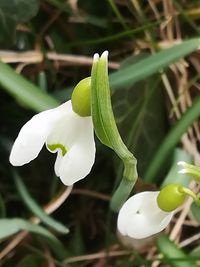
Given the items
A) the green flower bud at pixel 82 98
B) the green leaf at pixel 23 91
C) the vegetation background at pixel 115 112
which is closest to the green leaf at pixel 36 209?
the vegetation background at pixel 115 112

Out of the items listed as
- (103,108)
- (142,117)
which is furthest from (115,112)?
(103,108)

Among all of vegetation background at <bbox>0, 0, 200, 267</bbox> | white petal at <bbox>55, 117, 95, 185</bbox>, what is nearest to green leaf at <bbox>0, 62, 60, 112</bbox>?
vegetation background at <bbox>0, 0, 200, 267</bbox>

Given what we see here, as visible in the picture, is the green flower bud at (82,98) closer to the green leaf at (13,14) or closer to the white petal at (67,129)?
the white petal at (67,129)

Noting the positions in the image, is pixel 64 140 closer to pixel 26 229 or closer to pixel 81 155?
pixel 81 155

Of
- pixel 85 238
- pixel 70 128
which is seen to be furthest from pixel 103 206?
pixel 70 128

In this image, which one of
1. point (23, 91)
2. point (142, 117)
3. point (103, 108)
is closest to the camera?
point (103, 108)

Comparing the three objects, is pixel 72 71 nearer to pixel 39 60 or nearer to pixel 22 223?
pixel 39 60
